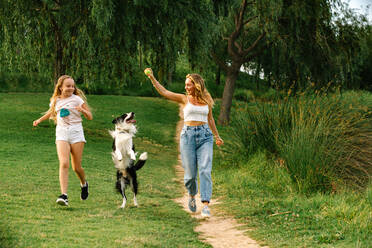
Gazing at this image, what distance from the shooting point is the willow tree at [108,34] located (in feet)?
45.8

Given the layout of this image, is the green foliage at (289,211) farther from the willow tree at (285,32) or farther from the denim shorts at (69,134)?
the willow tree at (285,32)

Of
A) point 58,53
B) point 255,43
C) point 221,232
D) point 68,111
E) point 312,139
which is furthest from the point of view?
point 255,43

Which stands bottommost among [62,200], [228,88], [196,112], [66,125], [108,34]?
[62,200]

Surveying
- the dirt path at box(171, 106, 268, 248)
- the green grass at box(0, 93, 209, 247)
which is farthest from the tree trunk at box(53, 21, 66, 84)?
the dirt path at box(171, 106, 268, 248)

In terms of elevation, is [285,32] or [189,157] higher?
[285,32]

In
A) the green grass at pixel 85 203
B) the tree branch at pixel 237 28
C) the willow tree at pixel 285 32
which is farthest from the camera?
the tree branch at pixel 237 28

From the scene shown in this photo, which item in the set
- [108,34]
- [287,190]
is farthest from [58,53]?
[287,190]

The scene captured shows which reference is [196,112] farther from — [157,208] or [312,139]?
[312,139]

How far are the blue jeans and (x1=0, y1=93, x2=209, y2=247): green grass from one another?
61 cm

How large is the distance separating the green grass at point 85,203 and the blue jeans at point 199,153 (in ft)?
2.00

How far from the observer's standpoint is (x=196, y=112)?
674 centimetres

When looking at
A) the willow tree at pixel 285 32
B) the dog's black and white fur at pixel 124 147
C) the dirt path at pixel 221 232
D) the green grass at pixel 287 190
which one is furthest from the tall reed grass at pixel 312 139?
the willow tree at pixel 285 32

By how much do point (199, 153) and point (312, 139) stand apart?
2.87 m

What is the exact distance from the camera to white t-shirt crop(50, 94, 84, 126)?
6840 millimetres
